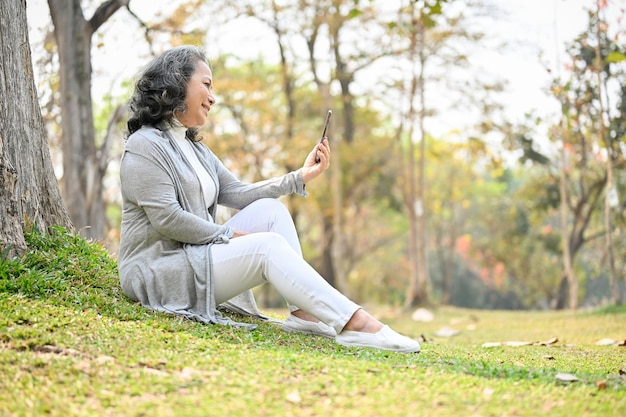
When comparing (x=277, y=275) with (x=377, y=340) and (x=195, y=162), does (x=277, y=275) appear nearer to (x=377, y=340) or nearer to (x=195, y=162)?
(x=377, y=340)

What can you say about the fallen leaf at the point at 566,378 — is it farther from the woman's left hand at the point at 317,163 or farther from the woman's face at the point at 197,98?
the woman's face at the point at 197,98

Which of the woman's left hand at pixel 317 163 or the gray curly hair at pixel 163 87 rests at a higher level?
the gray curly hair at pixel 163 87

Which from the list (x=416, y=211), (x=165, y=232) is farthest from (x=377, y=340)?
(x=416, y=211)

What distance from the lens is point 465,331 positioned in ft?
24.4

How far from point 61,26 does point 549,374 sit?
7023 mm

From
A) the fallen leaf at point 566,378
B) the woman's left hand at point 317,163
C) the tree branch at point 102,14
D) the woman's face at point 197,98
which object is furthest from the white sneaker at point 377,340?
the tree branch at point 102,14

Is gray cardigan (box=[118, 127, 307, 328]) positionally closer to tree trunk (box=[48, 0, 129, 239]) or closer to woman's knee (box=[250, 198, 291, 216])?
woman's knee (box=[250, 198, 291, 216])

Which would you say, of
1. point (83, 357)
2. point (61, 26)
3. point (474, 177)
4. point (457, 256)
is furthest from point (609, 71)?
point (457, 256)

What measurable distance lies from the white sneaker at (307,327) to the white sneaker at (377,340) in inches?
7.9

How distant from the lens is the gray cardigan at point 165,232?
11.1 ft

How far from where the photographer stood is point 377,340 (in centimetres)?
325

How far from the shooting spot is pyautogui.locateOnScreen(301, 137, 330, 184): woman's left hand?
380cm

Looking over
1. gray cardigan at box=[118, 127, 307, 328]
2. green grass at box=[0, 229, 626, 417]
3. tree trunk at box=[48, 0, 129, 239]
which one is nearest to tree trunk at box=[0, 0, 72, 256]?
green grass at box=[0, 229, 626, 417]

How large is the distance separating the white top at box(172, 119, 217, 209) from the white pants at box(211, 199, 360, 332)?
43 cm
